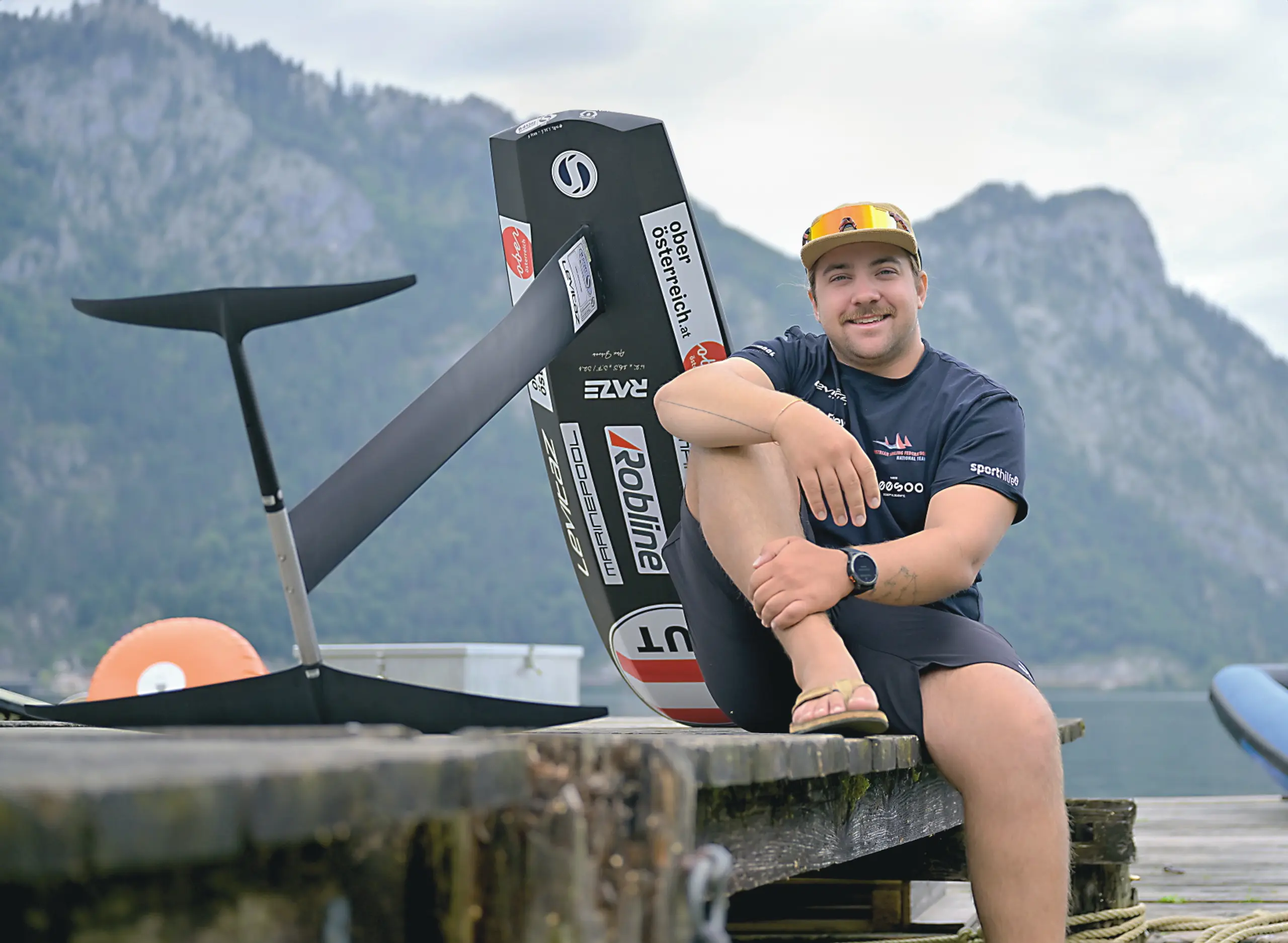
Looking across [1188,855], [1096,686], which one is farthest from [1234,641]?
[1188,855]

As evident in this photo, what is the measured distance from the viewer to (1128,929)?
2.75 m

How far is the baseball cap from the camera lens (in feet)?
7.59

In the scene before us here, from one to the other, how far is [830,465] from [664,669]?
2085mm

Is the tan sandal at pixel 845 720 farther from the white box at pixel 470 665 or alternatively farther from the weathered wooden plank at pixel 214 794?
the white box at pixel 470 665

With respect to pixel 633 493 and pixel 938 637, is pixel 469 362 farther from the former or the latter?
pixel 938 637

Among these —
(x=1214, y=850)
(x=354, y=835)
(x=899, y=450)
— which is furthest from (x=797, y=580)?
(x=1214, y=850)

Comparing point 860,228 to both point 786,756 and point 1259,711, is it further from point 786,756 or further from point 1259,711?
point 1259,711

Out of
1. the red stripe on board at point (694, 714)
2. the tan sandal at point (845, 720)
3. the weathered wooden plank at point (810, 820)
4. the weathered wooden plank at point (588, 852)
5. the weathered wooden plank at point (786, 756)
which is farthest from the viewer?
the red stripe on board at point (694, 714)

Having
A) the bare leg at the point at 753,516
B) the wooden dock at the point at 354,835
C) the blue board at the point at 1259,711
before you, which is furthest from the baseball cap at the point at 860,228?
the blue board at the point at 1259,711

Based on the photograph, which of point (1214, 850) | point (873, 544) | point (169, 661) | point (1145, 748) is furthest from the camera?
point (1145, 748)

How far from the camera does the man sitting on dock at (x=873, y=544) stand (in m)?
1.84

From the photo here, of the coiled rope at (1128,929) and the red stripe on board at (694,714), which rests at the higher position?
the red stripe on board at (694,714)

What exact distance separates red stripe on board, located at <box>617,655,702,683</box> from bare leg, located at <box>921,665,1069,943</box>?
6.34 feet

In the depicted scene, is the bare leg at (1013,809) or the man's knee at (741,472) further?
the man's knee at (741,472)
